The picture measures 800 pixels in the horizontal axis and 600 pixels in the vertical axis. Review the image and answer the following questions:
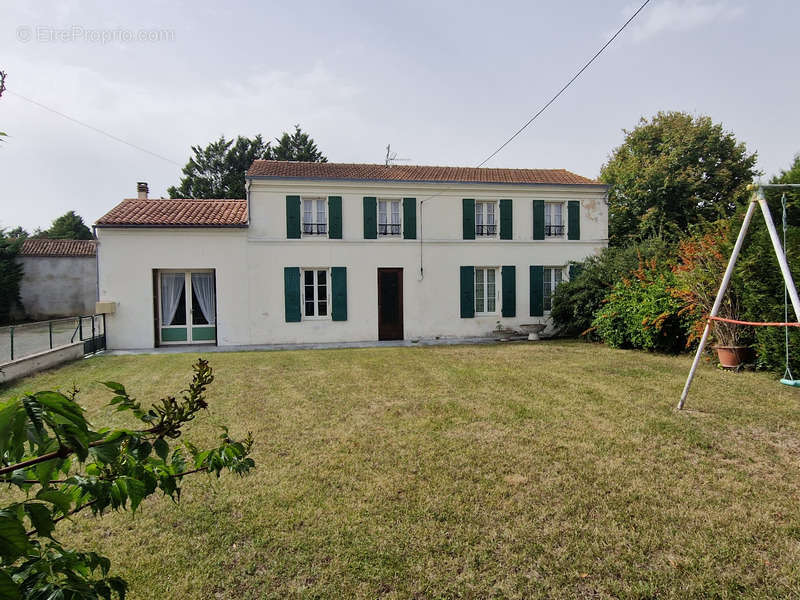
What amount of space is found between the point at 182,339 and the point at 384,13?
417 inches

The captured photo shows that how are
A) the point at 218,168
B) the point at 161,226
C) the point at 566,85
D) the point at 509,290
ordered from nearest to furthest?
the point at 566,85 → the point at 161,226 → the point at 509,290 → the point at 218,168

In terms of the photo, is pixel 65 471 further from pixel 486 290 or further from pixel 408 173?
pixel 408 173

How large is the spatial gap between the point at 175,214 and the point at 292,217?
11.3ft

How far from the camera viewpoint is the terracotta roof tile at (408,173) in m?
14.0

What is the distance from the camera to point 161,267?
12664mm

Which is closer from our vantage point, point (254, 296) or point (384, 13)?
point (384, 13)

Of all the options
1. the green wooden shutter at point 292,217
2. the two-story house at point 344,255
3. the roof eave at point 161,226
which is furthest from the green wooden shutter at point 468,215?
the roof eave at point 161,226

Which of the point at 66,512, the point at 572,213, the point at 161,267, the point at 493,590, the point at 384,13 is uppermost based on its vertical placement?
the point at 384,13

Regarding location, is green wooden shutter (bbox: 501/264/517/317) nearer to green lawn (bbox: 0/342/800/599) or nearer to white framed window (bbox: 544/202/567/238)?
white framed window (bbox: 544/202/567/238)

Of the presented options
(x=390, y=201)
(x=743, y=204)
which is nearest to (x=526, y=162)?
(x=390, y=201)

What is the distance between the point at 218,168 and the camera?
30.4 m

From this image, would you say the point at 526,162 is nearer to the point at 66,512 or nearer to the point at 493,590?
the point at 493,590

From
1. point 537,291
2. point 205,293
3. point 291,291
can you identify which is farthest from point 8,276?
point 537,291

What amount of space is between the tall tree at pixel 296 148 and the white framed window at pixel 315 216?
18.0 metres
